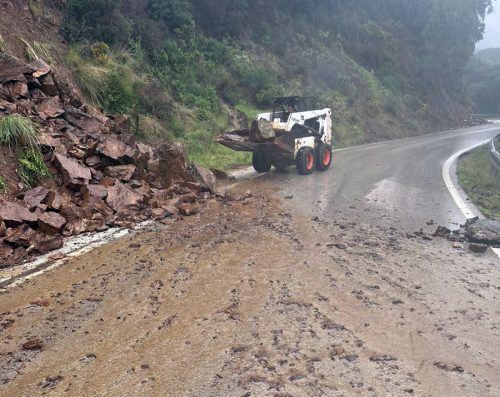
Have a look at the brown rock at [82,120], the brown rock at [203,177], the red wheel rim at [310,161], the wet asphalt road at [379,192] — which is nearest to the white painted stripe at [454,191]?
the wet asphalt road at [379,192]

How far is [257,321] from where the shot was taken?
15.8 feet

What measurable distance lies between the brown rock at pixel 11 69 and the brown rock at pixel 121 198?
3.19 meters

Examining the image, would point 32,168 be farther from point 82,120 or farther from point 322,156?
point 322,156

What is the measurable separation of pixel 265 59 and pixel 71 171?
20972 millimetres

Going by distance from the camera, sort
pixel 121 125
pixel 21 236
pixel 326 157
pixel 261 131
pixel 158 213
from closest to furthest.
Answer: pixel 21 236
pixel 158 213
pixel 121 125
pixel 261 131
pixel 326 157

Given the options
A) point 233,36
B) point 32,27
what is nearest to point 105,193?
point 32,27

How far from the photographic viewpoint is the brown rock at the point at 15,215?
6.90 meters

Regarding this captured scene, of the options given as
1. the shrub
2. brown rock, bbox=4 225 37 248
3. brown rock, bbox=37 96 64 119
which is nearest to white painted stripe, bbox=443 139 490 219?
brown rock, bbox=4 225 37 248

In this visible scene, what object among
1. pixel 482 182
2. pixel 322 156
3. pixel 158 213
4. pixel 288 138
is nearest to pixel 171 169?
pixel 158 213

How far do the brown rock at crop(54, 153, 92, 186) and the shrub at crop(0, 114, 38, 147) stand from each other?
21.7 inches

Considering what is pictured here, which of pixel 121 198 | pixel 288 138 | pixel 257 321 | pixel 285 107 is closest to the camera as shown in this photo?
pixel 257 321

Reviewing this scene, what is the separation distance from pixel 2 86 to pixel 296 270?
708 centimetres

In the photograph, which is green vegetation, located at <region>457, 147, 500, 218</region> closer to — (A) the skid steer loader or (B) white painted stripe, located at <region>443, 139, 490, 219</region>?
(B) white painted stripe, located at <region>443, 139, 490, 219</region>

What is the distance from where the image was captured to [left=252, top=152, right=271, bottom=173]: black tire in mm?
14422
